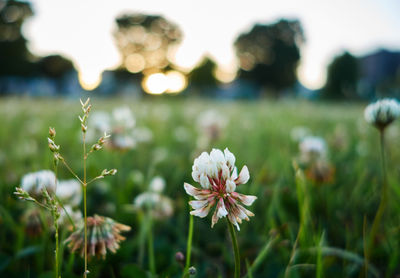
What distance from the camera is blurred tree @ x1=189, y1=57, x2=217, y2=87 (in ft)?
149

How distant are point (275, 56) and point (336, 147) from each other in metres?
38.7

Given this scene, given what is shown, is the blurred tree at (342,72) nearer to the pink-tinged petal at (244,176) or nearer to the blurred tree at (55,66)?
the pink-tinged petal at (244,176)

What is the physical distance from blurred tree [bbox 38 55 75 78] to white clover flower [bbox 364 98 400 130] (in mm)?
51761

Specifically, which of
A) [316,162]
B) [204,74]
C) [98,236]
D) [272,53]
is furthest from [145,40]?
[98,236]

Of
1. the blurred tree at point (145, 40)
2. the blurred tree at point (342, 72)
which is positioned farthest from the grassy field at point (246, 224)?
the blurred tree at point (145, 40)

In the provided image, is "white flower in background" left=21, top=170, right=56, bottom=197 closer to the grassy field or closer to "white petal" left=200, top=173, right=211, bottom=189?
the grassy field

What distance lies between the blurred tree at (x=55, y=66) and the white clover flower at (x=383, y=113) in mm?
51761

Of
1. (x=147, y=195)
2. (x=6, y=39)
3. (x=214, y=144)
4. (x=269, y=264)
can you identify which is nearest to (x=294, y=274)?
(x=269, y=264)

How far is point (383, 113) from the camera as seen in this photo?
89 cm

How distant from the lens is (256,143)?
2625mm

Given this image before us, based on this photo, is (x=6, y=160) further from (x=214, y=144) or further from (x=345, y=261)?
(x=345, y=261)

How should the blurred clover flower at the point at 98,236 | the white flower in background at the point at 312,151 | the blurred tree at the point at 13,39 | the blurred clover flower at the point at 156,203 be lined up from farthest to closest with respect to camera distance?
1. the blurred tree at the point at 13,39
2. the white flower in background at the point at 312,151
3. the blurred clover flower at the point at 156,203
4. the blurred clover flower at the point at 98,236

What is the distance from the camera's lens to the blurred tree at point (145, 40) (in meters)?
38.3

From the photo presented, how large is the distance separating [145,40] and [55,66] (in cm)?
1751
